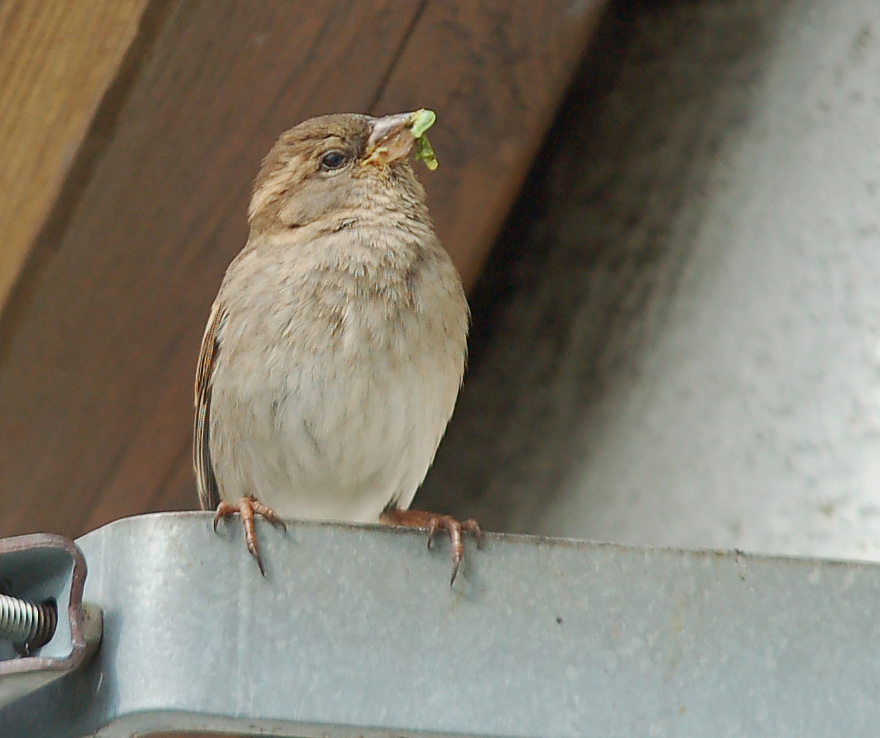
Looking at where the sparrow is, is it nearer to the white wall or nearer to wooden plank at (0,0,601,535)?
wooden plank at (0,0,601,535)

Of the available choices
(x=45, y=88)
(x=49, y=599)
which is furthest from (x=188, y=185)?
(x=49, y=599)

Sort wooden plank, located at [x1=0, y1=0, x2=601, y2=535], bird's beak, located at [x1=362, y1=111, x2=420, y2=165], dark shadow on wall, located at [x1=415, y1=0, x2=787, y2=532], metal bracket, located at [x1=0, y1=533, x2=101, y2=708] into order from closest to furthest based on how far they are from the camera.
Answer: metal bracket, located at [x1=0, y1=533, x2=101, y2=708]
wooden plank, located at [x1=0, y1=0, x2=601, y2=535]
bird's beak, located at [x1=362, y1=111, x2=420, y2=165]
dark shadow on wall, located at [x1=415, y1=0, x2=787, y2=532]

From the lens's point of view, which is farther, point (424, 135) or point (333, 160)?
point (333, 160)

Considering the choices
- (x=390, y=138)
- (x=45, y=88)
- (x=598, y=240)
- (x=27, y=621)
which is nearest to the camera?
(x=27, y=621)

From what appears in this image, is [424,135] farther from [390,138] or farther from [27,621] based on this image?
[27,621]

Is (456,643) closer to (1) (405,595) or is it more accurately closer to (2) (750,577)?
(1) (405,595)

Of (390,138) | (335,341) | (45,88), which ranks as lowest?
(335,341)

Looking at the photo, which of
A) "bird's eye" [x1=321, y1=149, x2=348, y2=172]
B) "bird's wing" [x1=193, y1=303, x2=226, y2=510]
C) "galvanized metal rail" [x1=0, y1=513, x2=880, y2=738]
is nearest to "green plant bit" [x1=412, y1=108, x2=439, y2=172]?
"bird's eye" [x1=321, y1=149, x2=348, y2=172]

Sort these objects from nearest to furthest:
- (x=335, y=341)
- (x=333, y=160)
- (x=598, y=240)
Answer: (x=335, y=341)
(x=333, y=160)
(x=598, y=240)
